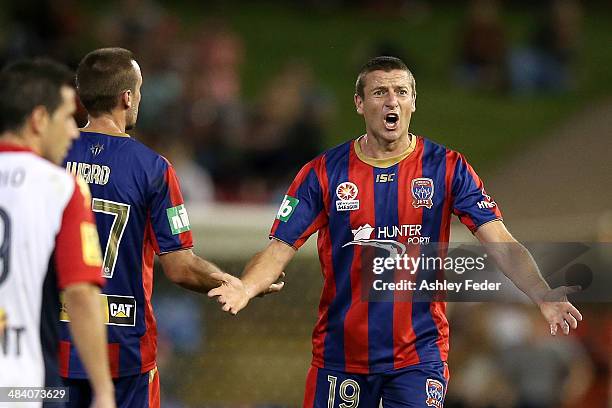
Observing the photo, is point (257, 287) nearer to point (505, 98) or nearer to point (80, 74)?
point (80, 74)

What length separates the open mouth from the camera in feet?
20.6

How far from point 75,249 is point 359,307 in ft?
6.90

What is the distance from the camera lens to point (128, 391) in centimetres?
607

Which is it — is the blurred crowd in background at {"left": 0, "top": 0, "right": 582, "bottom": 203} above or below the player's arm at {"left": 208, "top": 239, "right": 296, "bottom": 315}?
above

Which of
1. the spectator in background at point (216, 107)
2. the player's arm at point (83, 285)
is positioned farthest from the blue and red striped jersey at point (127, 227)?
the spectator in background at point (216, 107)

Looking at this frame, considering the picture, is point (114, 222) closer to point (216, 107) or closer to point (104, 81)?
point (104, 81)

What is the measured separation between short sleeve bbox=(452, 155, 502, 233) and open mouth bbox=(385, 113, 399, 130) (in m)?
0.39

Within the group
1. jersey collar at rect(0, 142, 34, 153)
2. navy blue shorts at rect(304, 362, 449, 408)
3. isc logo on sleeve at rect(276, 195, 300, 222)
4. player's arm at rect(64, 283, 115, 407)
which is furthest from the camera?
isc logo on sleeve at rect(276, 195, 300, 222)

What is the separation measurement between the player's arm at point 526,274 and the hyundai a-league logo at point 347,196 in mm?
657

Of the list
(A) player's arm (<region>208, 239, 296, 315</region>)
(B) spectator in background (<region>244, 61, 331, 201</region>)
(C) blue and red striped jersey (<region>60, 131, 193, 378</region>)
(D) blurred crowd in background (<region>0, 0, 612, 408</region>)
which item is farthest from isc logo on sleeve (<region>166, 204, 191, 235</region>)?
(B) spectator in background (<region>244, 61, 331, 201</region>)

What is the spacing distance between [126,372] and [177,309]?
507 centimetres

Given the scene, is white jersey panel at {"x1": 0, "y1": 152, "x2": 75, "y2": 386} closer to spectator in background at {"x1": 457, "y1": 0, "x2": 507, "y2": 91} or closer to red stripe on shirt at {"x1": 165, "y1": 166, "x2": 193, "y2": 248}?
red stripe on shirt at {"x1": 165, "y1": 166, "x2": 193, "y2": 248}

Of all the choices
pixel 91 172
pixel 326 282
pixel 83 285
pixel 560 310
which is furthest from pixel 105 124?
pixel 560 310

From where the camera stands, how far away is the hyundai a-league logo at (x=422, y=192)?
6227mm
